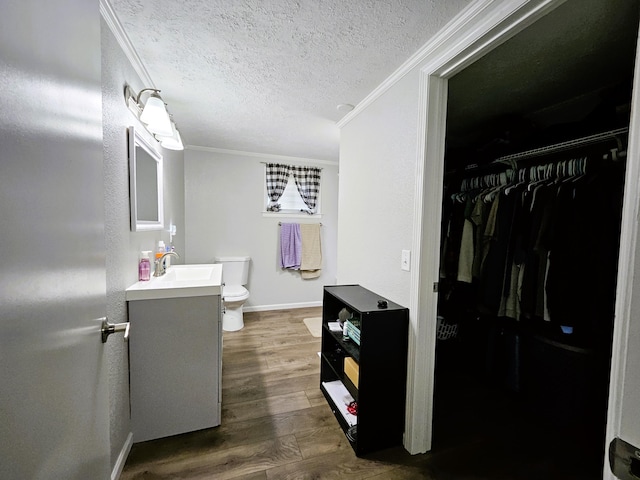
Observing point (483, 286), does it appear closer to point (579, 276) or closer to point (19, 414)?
point (579, 276)

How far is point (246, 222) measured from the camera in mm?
3723

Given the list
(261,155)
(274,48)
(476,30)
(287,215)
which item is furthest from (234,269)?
(476,30)

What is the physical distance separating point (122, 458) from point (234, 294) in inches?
71.6

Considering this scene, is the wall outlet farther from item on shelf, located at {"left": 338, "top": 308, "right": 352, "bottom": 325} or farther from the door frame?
item on shelf, located at {"left": 338, "top": 308, "right": 352, "bottom": 325}

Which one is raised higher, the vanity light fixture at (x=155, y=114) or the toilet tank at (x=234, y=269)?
the vanity light fixture at (x=155, y=114)

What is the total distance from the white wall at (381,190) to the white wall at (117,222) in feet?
4.94

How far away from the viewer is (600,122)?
1599mm

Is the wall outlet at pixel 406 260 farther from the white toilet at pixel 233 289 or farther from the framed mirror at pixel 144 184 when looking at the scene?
the white toilet at pixel 233 289

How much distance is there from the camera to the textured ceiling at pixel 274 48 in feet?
3.85

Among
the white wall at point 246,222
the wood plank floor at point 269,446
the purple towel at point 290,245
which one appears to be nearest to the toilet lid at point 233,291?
the white wall at point 246,222

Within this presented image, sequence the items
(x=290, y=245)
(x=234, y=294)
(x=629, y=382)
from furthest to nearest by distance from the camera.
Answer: (x=290, y=245), (x=234, y=294), (x=629, y=382)

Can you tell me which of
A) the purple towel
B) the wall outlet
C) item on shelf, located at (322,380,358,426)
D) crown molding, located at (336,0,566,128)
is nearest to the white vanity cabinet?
item on shelf, located at (322,380,358,426)

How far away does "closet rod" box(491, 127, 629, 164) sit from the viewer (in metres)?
1.47

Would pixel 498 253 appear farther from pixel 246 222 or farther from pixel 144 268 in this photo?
pixel 246 222
